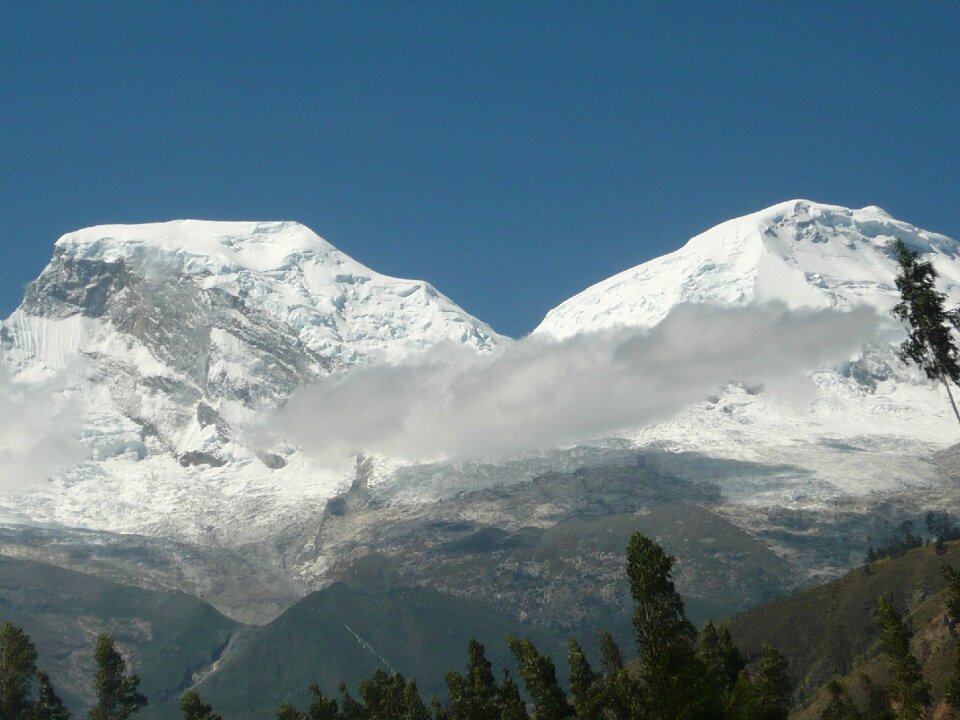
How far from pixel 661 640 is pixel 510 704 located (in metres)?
46.9

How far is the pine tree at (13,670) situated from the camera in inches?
5192

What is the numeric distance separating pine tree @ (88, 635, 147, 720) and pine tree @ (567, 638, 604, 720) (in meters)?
50.2

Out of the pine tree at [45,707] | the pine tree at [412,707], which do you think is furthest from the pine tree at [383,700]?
the pine tree at [45,707]

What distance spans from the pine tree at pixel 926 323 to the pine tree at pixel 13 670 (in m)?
95.0

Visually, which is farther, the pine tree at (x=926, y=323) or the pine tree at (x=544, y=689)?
the pine tree at (x=544, y=689)

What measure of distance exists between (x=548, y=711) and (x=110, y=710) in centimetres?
4972

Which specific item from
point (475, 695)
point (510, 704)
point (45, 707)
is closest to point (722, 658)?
point (510, 704)

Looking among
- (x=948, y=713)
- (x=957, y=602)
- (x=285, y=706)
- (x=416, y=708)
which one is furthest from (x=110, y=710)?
(x=948, y=713)

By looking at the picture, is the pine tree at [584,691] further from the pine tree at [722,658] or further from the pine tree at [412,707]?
the pine tree at [412,707]

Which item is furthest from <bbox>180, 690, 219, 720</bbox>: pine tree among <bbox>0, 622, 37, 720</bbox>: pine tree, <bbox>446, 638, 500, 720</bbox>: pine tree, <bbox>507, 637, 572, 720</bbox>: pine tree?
<bbox>507, 637, 572, 720</bbox>: pine tree

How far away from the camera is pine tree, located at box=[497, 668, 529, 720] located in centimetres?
14562

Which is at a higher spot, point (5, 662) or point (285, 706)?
point (5, 662)

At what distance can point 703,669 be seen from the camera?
354 ft

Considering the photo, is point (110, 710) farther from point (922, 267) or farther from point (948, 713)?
point (948, 713)
